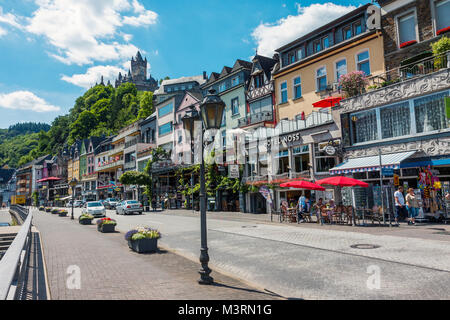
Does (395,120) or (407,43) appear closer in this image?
(395,120)

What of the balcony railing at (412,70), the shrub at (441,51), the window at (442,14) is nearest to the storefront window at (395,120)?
the balcony railing at (412,70)

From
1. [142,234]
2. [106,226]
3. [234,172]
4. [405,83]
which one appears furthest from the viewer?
[234,172]

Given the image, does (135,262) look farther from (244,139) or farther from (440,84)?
(244,139)

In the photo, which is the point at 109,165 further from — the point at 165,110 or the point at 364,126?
the point at 364,126

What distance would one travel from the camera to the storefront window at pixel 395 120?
61.6 feet

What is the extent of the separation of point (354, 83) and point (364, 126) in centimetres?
294

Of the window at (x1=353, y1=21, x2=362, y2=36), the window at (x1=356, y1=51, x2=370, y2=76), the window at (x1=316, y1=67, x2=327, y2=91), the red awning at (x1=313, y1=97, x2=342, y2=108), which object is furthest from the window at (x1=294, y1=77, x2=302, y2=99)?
the window at (x1=353, y1=21, x2=362, y2=36)

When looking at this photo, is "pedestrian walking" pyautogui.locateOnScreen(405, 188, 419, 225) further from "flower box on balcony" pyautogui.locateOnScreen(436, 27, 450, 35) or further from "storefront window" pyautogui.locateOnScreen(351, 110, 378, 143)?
"flower box on balcony" pyautogui.locateOnScreen(436, 27, 450, 35)

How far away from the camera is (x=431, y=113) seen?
57.9 feet

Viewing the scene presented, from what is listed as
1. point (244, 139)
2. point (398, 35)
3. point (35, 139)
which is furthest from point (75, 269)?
point (35, 139)

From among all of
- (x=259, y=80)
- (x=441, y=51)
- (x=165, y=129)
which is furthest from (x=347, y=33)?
(x=165, y=129)

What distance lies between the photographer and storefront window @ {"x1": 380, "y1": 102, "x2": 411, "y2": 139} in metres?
18.8

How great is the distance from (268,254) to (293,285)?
3417mm

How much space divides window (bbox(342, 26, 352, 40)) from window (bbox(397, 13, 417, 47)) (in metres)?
3.82
